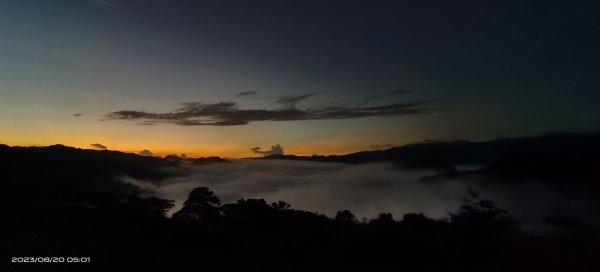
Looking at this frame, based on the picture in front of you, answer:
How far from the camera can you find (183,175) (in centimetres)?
14412

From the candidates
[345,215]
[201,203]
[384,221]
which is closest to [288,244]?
[384,221]

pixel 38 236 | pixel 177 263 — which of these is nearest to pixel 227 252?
pixel 177 263

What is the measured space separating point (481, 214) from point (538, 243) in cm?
706

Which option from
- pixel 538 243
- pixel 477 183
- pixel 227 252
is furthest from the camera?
pixel 477 183

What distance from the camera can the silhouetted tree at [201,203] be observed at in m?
58.3

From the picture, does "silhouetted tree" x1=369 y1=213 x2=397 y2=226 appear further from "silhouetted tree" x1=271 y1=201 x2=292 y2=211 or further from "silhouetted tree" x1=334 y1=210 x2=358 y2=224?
"silhouetted tree" x1=271 y1=201 x2=292 y2=211

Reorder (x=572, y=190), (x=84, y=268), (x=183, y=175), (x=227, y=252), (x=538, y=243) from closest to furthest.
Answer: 1. (x=84, y=268)
2. (x=227, y=252)
3. (x=538, y=243)
4. (x=572, y=190)
5. (x=183, y=175)

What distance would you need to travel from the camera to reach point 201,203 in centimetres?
6256

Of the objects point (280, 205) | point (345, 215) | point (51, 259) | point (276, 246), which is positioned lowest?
point (345, 215)

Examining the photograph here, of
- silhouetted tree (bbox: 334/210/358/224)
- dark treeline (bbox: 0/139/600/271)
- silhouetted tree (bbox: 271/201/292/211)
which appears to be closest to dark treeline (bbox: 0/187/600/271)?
dark treeline (bbox: 0/139/600/271)

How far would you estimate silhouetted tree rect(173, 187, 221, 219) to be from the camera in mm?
58312

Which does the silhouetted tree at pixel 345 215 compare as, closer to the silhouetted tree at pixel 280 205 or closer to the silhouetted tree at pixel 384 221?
the silhouetted tree at pixel 384 221

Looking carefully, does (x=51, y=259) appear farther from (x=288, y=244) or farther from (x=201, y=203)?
(x=201, y=203)

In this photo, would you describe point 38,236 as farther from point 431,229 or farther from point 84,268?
point 431,229
